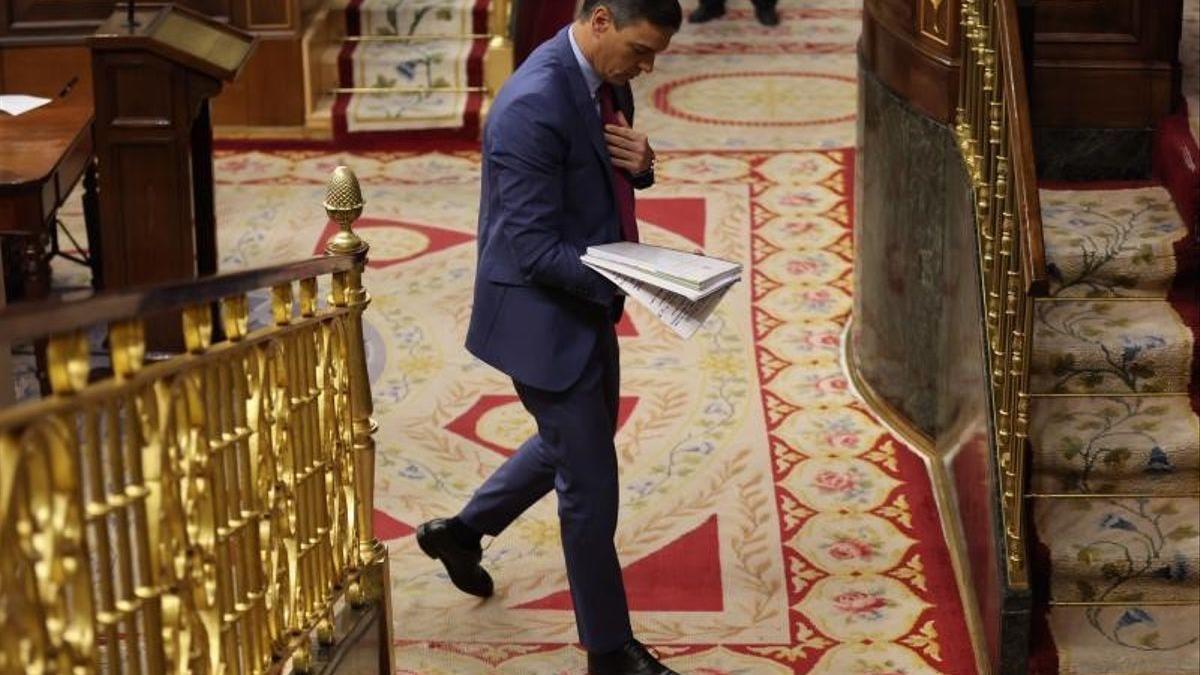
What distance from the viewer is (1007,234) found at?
5.02m

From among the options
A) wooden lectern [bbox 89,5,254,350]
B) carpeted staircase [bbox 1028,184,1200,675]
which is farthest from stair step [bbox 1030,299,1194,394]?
wooden lectern [bbox 89,5,254,350]

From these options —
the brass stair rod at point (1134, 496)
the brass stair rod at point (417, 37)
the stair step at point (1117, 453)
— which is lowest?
the brass stair rod at point (1134, 496)

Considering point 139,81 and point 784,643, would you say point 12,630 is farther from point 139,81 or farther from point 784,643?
point 139,81

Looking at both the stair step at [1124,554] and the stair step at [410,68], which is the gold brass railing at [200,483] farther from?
the stair step at [410,68]

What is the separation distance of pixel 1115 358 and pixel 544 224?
1.74m

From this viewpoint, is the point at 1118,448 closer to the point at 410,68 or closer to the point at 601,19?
the point at 601,19

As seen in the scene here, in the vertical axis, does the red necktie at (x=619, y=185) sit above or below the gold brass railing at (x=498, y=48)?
above

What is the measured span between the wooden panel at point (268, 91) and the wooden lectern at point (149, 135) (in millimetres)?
3025

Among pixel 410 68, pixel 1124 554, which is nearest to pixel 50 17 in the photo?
pixel 410 68

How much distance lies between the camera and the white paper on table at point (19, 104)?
679 centimetres

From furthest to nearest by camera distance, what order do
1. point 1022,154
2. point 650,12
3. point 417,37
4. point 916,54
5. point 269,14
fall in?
point 417,37
point 269,14
point 916,54
point 1022,154
point 650,12


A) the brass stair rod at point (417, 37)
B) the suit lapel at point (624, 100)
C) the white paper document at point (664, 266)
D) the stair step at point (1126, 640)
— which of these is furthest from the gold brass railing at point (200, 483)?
the brass stair rod at point (417, 37)

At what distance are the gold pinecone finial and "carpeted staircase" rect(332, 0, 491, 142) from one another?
5.45 meters

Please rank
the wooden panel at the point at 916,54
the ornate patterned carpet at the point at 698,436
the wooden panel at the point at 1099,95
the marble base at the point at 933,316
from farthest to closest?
the wooden panel at the point at 1099,95, the wooden panel at the point at 916,54, the ornate patterned carpet at the point at 698,436, the marble base at the point at 933,316
